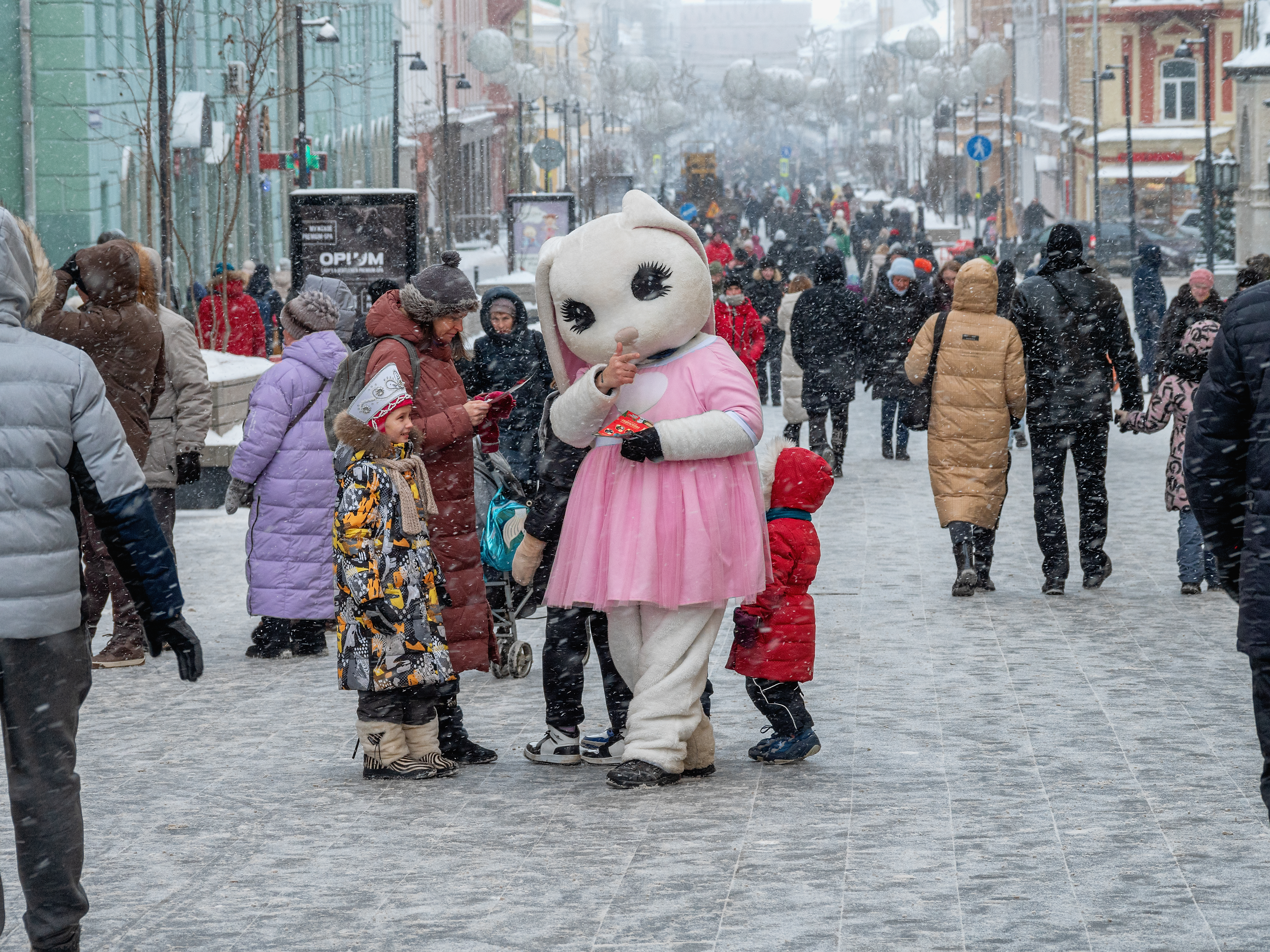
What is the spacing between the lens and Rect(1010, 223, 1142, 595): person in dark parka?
9.86 m

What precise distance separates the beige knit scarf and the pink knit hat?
7.02 m

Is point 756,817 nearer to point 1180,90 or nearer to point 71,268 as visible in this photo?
point 71,268

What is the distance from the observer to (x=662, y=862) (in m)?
5.40

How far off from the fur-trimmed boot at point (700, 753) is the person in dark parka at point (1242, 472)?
2.24 m

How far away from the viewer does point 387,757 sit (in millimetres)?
6492

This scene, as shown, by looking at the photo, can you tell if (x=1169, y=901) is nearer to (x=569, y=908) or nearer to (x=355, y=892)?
(x=569, y=908)

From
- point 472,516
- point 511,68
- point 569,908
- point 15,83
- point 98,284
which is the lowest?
point 569,908

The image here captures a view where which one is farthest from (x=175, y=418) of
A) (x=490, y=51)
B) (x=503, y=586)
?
(x=490, y=51)

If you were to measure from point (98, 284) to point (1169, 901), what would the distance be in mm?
5230

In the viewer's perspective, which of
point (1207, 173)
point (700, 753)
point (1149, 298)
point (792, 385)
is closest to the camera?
point (700, 753)

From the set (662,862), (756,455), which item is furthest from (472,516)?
(662,862)

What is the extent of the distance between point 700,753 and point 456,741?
0.86 m

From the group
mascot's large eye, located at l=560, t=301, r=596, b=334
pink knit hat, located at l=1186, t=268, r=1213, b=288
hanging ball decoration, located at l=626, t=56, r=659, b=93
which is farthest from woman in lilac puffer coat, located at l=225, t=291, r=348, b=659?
hanging ball decoration, located at l=626, t=56, r=659, b=93

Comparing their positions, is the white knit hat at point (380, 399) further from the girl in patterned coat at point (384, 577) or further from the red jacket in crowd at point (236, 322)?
the red jacket in crowd at point (236, 322)
